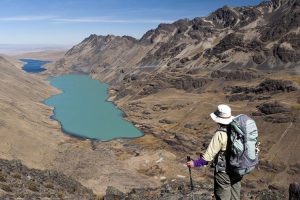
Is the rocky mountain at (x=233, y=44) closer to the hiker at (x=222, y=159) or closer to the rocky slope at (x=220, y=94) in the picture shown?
the rocky slope at (x=220, y=94)

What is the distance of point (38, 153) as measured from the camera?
60656 mm

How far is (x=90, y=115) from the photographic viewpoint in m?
106

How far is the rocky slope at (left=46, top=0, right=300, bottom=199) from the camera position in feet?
187

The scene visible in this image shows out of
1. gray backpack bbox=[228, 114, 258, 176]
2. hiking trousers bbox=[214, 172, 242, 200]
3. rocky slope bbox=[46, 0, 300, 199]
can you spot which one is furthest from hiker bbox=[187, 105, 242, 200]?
rocky slope bbox=[46, 0, 300, 199]

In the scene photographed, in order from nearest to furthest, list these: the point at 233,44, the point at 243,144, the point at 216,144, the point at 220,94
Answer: the point at 243,144 → the point at 216,144 → the point at 220,94 → the point at 233,44

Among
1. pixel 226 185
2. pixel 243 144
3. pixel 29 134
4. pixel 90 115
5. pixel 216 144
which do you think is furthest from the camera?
pixel 90 115

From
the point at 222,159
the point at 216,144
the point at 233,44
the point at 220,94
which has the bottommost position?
the point at 220,94

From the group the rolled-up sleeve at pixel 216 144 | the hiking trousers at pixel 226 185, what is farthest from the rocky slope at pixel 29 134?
the rolled-up sleeve at pixel 216 144

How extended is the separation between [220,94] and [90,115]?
31.1m

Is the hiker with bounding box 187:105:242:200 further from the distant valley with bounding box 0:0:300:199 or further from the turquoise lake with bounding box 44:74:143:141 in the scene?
the turquoise lake with bounding box 44:74:143:141

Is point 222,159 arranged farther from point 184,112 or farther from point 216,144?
point 184,112

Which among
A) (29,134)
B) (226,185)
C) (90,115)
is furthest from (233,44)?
(226,185)

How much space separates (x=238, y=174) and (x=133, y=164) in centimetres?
5165

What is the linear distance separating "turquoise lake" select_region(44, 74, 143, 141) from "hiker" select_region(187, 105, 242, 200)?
7078 centimetres
